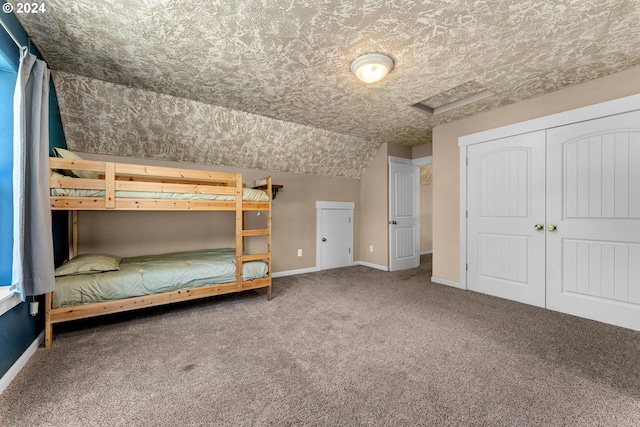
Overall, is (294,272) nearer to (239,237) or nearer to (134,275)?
(239,237)

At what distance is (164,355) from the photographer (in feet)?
6.21

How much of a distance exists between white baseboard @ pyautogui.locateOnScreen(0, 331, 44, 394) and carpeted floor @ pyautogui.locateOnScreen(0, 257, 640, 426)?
48 millimetres

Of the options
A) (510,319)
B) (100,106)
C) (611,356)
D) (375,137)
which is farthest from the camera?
(375,137)

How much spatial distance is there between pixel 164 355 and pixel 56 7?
7.78 feet

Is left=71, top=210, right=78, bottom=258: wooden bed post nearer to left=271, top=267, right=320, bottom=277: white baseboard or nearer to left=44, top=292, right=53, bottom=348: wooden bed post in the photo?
left=44, top=292, right=53, bottom=348: wooden bed post

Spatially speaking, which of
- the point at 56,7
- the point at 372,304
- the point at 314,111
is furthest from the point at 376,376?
the point at 56,7

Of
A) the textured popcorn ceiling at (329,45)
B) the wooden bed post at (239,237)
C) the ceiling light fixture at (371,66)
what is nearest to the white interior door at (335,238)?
the wooden bed post at (239,237)

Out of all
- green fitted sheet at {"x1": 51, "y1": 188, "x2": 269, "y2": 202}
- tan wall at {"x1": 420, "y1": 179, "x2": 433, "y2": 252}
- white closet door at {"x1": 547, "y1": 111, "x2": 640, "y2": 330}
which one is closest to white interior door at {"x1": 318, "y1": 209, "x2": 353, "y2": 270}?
green fitted sheet at {"x1": 51, "y1": 188, "x2": 269, "y2": 202}

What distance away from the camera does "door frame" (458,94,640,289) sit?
2373mm

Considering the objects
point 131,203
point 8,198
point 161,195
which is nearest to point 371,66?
point 161,195

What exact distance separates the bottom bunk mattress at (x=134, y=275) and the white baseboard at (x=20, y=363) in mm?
262

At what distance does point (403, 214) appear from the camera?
15.9 feet

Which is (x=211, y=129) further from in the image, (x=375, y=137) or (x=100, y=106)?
(x=375, y=137)

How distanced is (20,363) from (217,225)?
7.56 feet
